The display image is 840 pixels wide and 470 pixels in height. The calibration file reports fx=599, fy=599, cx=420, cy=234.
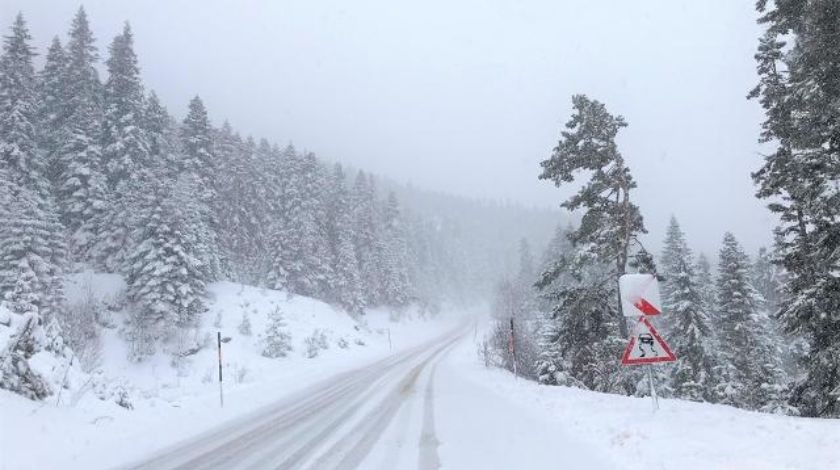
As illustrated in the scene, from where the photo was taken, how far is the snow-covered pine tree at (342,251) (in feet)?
202

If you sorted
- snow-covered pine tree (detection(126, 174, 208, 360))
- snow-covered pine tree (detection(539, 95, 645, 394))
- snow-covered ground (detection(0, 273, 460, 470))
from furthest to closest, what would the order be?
snow-covered pine tree (detection(126, 174, 208, 360)) → snow-covered pine tree (detection(539, 95, 645, 394)) → snow-covered ground (detection(0, 273, 460, 470))

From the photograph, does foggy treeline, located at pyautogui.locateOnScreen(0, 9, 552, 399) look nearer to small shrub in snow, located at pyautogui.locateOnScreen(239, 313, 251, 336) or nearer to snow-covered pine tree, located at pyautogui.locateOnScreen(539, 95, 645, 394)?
small shrub in snow, located at pyautogui.locateOnScreen(239, 313, 251, 336)

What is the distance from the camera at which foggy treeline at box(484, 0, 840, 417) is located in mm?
13414

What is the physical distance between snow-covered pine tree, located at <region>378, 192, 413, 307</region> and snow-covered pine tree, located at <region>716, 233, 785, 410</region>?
48.3 m

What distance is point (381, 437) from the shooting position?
1098 cm

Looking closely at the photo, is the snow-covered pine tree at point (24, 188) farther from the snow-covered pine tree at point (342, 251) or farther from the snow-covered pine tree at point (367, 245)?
the snow-covered pine tree at point (367, 245)

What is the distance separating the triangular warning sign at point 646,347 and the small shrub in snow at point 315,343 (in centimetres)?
2791

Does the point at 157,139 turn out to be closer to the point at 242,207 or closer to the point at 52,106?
the point at 52,106

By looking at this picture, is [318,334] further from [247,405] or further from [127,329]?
[247,405]

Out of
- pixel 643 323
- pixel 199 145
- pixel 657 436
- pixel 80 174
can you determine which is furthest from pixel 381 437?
pixel 199 145

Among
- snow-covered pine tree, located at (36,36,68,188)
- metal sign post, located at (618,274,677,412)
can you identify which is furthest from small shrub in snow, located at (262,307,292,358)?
metal sign post, located at (618,274,677,412)

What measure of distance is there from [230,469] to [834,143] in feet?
46.6

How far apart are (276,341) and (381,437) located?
23692 millimetres

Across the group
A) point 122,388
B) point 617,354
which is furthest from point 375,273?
point 122,388
